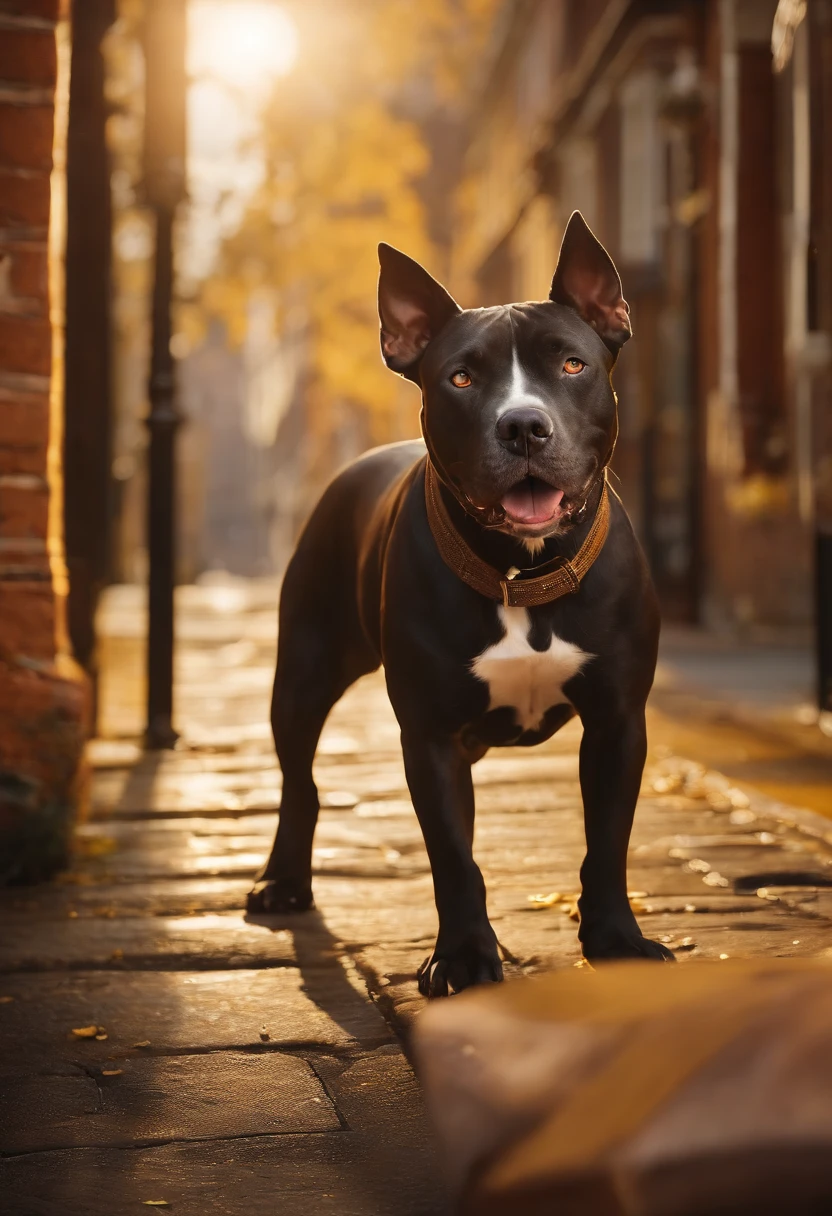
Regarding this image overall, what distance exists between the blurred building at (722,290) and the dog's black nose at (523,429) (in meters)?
6.38

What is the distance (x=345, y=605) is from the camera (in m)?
4.06

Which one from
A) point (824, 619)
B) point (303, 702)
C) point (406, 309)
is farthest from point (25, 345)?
point (824, 619)

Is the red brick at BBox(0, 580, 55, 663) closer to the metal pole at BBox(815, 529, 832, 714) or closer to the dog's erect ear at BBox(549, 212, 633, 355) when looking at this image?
the dog's erect ear at BBox(549, 212, 633, 355)

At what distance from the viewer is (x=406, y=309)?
339 centimetres

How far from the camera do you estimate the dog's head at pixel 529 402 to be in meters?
3.06

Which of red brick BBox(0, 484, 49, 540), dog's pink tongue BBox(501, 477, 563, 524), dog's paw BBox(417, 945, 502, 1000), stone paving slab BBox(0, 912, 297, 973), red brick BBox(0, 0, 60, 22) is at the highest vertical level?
red brick BBox(0, 0, 60, 22)

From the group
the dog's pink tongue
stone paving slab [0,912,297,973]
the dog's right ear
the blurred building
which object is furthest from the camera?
the blurred building

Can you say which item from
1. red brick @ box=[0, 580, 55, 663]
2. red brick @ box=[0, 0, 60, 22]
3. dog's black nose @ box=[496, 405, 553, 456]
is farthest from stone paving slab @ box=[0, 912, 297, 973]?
red brick @ box=[0, 0, 60, 22]

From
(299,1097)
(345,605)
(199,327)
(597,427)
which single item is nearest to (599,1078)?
(299,1097)

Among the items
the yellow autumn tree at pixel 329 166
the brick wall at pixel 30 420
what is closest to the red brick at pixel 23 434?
the brick wall at pixel 30 420

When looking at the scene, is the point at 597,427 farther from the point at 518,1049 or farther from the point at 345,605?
the point at 518,1049

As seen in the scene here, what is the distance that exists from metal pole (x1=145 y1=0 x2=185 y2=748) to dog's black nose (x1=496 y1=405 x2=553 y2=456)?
415cm

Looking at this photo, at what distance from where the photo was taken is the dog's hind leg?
4.07 metres

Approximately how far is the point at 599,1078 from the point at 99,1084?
1610mm
